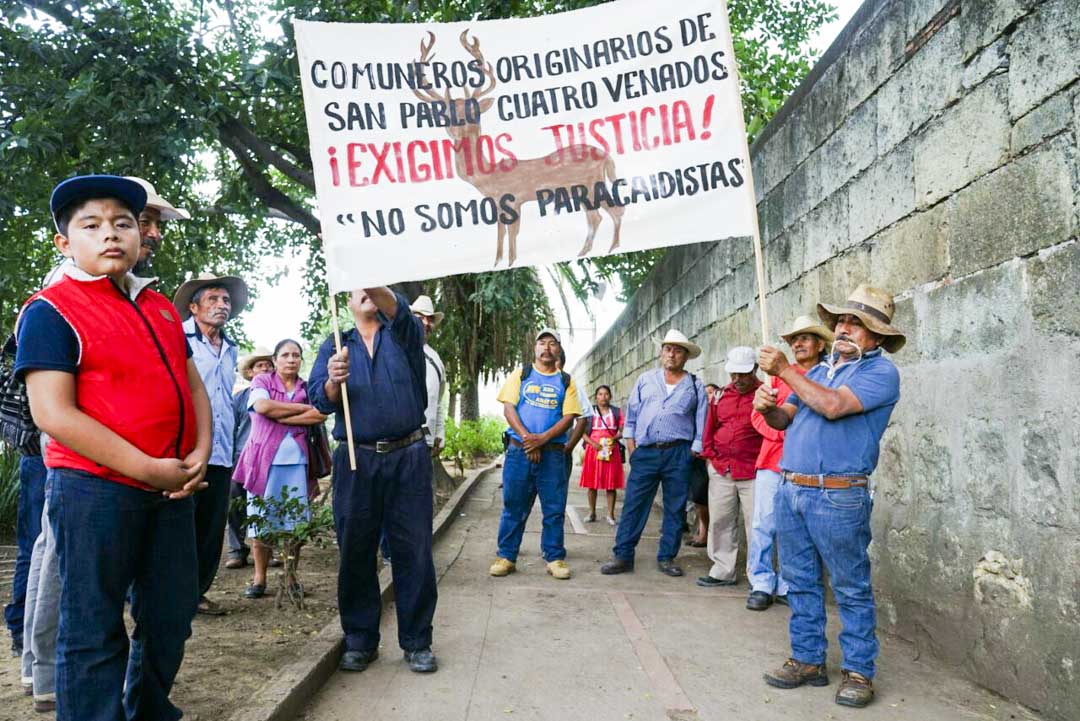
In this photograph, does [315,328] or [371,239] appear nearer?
[371,239]

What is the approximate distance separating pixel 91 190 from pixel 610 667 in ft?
10.5

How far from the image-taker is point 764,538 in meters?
5.93

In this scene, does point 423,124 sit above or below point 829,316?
above

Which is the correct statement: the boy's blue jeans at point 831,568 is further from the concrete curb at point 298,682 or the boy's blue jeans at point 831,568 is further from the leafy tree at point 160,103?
the leafy tree at point 160,103

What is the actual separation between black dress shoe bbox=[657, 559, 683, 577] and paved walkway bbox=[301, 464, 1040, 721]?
0.24 meters

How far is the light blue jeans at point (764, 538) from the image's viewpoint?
5.82 metres

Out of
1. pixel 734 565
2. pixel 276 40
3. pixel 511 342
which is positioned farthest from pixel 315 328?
pixel 734 565

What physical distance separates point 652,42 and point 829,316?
1675mm

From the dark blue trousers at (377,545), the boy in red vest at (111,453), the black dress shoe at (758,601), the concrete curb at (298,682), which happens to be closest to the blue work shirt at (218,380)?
the dark blue trousers at (377,545)

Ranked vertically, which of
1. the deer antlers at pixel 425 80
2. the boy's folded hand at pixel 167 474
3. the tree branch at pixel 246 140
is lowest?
the boy's folded hand at pixel 167 474

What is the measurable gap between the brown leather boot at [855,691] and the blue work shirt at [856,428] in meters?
0.93

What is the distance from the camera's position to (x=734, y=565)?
658cm

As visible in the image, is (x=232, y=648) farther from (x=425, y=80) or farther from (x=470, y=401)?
(x=470, y=401)

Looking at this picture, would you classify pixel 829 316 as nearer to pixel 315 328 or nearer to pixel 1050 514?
pixel 1050 514
